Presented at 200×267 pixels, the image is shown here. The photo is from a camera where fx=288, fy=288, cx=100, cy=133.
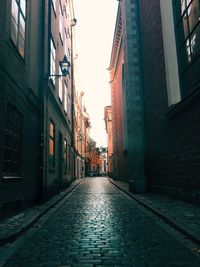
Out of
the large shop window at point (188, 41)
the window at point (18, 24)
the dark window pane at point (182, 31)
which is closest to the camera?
the window at point (18, 24)

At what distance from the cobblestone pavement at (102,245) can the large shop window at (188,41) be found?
5.26 meters

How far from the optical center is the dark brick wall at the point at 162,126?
9242 mm

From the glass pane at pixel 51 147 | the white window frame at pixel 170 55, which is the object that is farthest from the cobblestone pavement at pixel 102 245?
the glass pane at pixel 51 147

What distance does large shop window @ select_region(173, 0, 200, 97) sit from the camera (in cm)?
955

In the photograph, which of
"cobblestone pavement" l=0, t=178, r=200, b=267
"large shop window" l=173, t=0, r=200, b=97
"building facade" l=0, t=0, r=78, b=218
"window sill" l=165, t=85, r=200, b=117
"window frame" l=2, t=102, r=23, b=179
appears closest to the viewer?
"cobblestone pavement" l=0, t=178, r=200, b=267

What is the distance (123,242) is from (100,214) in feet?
10.9

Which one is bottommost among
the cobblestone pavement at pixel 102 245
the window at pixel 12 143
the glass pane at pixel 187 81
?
the cobblestone pavement at pixel 102 245

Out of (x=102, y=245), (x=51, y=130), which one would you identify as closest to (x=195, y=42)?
(x=102, y=245)

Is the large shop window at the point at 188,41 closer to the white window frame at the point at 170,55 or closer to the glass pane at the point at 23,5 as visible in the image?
the white window frame at the point at 170,55

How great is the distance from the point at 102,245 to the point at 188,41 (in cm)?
819

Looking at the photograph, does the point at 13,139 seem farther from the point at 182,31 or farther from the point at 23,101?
the point at 182,31

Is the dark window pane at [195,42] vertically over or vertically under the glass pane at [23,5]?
under

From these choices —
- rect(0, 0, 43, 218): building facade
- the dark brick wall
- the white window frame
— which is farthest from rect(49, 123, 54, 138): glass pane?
the white window frame

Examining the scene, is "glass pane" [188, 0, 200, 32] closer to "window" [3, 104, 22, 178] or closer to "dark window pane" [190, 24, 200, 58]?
"dark window pane" [190, 24, 200, 58]
